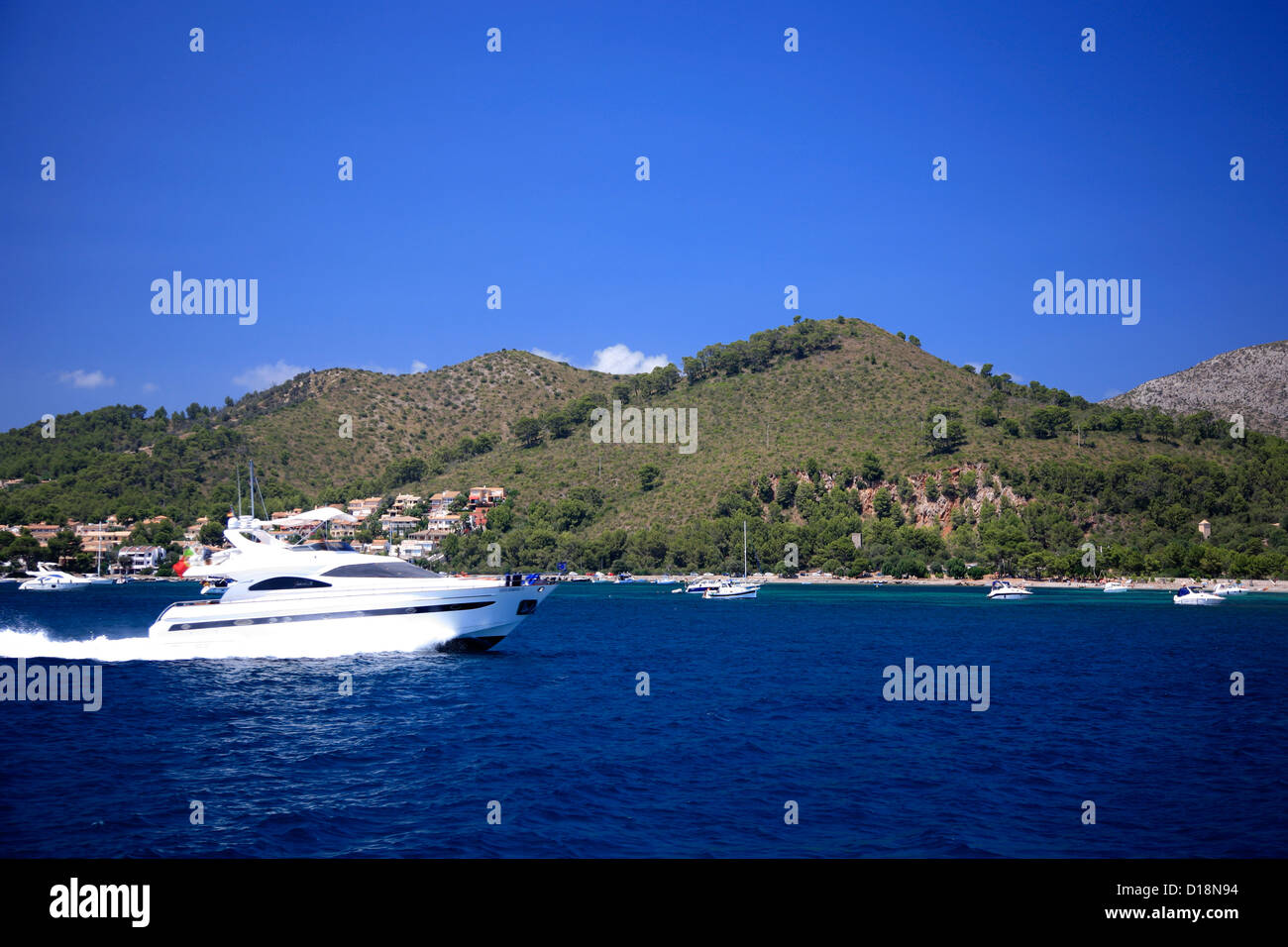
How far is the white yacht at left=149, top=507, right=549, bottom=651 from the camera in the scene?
33.1 m

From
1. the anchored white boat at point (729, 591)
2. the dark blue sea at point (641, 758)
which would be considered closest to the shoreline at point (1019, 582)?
the anchored white boat at point (729, 591)

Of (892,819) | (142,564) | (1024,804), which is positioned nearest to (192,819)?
(892,819)

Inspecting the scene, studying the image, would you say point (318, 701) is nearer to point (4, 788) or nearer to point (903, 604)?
point (4, 788)

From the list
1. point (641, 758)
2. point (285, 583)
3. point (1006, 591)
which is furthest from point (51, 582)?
point (641, 758)

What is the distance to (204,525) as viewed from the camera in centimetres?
13238

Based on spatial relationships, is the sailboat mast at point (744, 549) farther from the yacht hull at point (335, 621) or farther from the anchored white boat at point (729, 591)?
the yacht hull at point (335, 621)

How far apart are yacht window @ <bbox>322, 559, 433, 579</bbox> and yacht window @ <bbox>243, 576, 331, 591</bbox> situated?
0.47 metres

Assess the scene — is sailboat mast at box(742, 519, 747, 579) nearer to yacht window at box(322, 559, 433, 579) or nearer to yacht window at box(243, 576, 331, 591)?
yacht window at box(322, 559, 433, 579)

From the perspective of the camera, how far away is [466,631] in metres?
35.0

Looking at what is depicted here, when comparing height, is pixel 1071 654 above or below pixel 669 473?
below

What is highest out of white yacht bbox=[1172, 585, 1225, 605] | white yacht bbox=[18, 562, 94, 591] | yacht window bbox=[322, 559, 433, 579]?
yacht window bbox=[322, 559, 433, 579]

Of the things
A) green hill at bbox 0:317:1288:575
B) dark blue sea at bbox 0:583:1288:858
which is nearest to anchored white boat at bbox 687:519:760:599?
green hill at bbox 0:317:1288:575

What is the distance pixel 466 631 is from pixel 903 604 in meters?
56.5

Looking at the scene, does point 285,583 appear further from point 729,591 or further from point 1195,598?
point 1195,598
